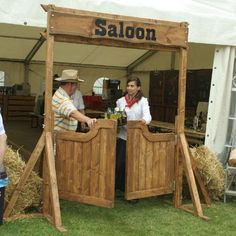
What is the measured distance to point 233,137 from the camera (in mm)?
6504

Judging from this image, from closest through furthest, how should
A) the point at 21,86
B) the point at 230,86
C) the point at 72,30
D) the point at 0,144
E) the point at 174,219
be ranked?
the point at 0,144 → the point at 72,30 → the point at 174,219 → the point at 230,86 → the point at 21,86

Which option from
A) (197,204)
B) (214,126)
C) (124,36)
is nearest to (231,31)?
(214,126)

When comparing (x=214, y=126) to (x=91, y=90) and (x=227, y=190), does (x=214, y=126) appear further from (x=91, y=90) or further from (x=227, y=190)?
(x=91, y=90)

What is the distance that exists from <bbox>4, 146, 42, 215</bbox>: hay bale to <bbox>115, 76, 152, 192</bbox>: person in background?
1.08m

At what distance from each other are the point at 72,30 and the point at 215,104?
2.65 meters

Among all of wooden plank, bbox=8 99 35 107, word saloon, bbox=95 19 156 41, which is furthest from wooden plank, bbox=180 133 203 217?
wooden plank, bbox=8 99 35 107

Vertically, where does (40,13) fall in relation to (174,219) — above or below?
above

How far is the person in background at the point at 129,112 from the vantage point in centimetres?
558

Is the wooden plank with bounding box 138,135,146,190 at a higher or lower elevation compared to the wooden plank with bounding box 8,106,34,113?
higher

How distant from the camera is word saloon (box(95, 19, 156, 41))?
4.82m

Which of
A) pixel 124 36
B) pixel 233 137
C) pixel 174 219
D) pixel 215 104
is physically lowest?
pixel 174 219

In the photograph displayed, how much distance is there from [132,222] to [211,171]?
152 cm

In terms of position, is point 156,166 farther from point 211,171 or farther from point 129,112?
point 211,171

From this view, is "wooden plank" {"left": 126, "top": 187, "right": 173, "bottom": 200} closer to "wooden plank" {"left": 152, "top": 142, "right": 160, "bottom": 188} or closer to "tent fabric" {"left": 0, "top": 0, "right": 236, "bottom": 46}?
"wooden plank" {"left": 152, "top": 142, "right": 160, "bottom": 188}
